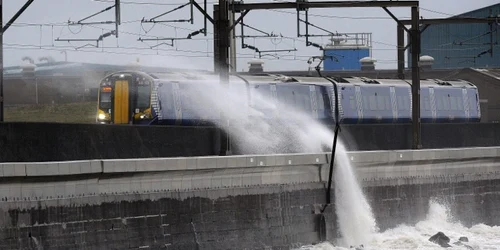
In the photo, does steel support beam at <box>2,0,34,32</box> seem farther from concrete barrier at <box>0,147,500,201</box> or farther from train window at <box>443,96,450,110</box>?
train window at <box>443,96,450,110</box>

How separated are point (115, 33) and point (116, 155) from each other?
32.6ft

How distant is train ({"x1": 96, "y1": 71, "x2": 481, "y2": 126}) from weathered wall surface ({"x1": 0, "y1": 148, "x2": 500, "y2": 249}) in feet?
15.1

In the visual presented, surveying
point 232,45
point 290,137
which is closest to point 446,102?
point 232,45

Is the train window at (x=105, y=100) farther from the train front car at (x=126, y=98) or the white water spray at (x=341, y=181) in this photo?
the white water spray at (x=341, y=181)

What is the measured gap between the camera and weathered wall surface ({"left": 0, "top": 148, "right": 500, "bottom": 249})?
22312 mm

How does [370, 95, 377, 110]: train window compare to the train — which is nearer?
the train

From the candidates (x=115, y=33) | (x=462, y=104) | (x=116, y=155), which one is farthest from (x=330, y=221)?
(x=462, y=104)

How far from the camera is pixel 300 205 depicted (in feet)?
97.7

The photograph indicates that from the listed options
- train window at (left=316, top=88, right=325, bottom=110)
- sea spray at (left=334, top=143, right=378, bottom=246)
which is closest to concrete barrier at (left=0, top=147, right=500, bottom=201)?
sea spray at (left=334, top=143, right=378, bottom=246)

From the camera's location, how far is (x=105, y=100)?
3681 centimetres

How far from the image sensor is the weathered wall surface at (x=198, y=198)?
22312mm

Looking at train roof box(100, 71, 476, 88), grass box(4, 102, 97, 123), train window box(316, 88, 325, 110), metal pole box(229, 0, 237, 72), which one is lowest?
grass box(4, 102, 97, 123)

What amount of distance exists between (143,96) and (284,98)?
5.21 metres

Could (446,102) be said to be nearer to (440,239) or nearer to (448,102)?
(448,102)
